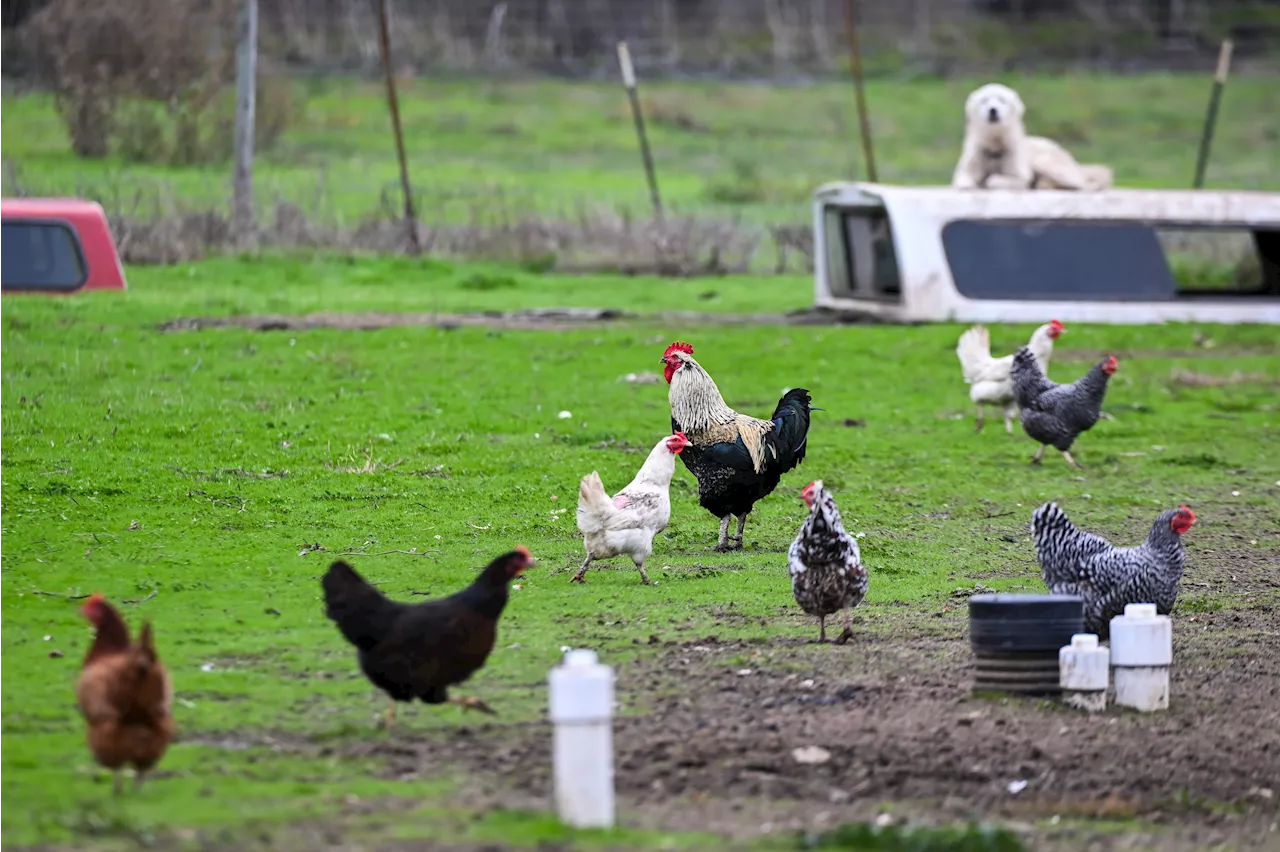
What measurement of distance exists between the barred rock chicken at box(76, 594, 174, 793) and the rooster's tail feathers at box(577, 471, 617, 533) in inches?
151

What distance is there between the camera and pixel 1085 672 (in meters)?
7.88

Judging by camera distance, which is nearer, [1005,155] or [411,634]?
[411,634]

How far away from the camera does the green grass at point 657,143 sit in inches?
1160

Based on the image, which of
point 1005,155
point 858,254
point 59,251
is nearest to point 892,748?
point 59,251

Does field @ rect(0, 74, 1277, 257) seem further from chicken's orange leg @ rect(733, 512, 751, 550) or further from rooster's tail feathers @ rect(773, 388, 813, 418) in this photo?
chicken's orange leg @ rect(733, 512, 751, 550)

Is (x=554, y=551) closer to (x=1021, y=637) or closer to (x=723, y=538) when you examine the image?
(x=723, y=538)

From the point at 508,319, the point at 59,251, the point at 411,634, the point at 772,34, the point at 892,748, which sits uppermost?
the point at 772,34

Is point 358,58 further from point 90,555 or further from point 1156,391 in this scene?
point 90,555

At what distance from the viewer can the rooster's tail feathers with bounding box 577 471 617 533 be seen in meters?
9.83

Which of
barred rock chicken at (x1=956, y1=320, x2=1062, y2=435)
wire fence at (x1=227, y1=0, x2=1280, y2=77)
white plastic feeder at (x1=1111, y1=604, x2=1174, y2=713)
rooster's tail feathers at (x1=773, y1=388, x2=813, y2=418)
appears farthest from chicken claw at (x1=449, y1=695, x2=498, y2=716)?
wire fence at (x1=227, y1=0, x2=1280, y2=77)

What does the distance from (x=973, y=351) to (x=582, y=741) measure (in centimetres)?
1040

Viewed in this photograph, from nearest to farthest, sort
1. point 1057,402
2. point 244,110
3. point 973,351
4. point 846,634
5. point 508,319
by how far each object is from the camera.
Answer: point 846,634 < point 1057,402 < point 973,351 < point 508,319 < point 244,110

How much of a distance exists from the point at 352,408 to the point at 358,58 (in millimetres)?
27480

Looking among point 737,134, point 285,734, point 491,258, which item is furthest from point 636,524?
point 737,134
